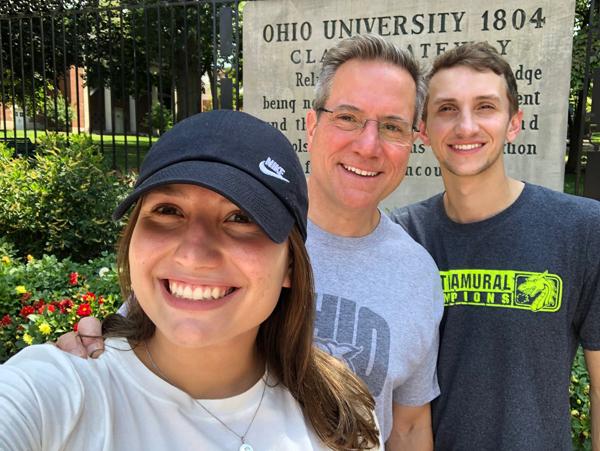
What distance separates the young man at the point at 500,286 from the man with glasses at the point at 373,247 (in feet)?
0.42

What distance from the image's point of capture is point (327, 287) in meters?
1.70

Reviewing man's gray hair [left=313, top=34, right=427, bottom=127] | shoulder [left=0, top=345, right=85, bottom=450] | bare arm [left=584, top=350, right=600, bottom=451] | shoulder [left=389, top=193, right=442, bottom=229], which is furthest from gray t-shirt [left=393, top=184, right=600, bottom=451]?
shoulder [left=0, top=345, right=85, bottom=450]

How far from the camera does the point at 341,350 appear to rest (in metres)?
1.62

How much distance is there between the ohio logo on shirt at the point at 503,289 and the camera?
1.81 metres

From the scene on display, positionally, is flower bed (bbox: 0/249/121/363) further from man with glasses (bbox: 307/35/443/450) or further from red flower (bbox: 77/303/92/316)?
man with glasses (bbox: 307/35/443/450)

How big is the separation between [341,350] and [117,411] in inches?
29.6

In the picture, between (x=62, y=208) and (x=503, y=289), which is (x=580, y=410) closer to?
(x=503, y=289)

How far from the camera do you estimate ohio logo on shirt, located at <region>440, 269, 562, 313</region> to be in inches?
71.4

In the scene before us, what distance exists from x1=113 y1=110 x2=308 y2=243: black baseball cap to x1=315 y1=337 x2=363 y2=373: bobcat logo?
0.61 m

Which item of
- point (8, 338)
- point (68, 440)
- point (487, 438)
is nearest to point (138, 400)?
point (68, 440)

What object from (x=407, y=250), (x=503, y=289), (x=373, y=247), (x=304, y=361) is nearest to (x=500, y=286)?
(x=503, y=289)

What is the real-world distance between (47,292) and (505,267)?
3168 mm

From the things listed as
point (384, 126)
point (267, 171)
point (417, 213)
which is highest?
point (384, 126)

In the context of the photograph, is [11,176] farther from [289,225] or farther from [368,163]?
[289,225]
